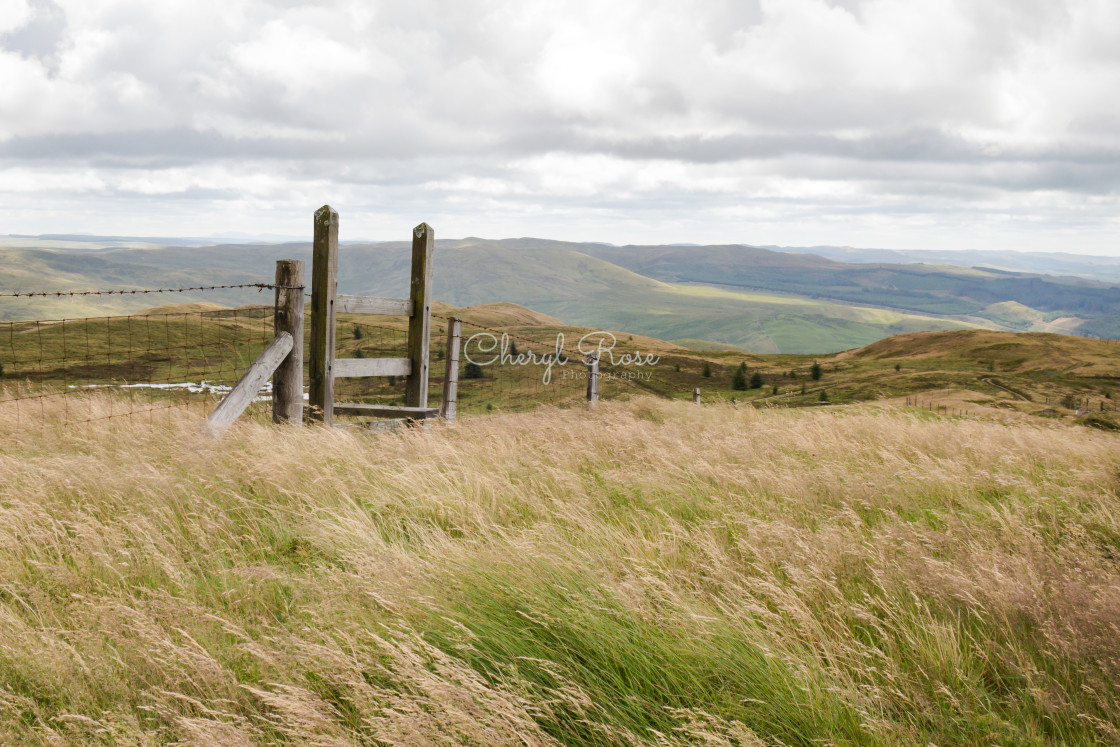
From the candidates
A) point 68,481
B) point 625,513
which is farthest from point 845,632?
point 68,481

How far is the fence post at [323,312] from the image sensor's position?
8.99 meters

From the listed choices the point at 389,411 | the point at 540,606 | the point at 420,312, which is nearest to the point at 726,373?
the point at 420,312

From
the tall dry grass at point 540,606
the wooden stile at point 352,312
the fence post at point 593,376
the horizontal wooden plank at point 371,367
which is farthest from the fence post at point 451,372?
the fence post at point 593,376

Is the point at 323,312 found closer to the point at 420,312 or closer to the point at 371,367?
the point at 371,367

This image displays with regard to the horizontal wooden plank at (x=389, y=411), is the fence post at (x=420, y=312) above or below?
above

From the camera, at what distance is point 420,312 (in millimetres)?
10242

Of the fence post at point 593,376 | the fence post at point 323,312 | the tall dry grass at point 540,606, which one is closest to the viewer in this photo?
the tall dry grass at point 540,606

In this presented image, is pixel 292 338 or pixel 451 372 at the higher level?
pixel 292 338

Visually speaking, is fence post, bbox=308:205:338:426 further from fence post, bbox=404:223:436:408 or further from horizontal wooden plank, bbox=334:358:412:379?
fence post, bbox=404:223:436:408

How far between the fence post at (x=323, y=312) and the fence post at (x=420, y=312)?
4.32 feet

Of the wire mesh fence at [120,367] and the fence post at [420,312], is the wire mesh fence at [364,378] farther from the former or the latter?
the fence post at [420,312]

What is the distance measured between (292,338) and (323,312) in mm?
673

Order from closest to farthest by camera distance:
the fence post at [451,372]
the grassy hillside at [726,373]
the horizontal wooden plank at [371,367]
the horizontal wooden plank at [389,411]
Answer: the horizontal wooden plank at [371,367], the horizontal wooden plank at [389,411], the fence post at [451,372], the grassy hillside at [726,373]

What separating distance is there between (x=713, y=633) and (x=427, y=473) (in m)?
3.63
